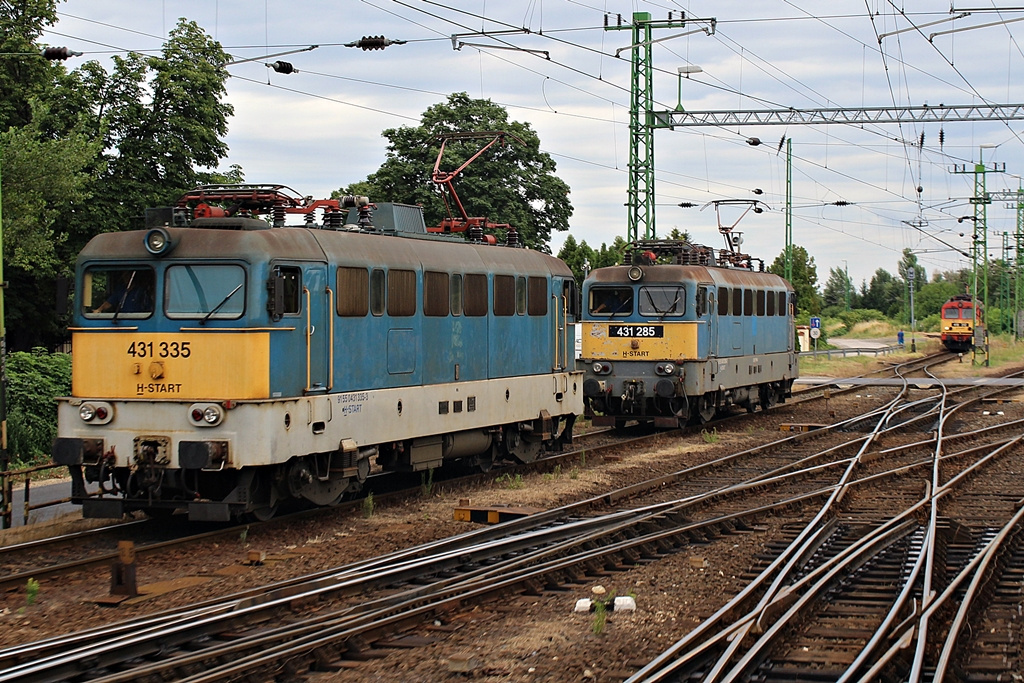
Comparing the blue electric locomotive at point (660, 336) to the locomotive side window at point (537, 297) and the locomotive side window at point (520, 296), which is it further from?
the locomotive side window at point (520, 296)

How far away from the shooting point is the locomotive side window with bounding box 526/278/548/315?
17250 mm

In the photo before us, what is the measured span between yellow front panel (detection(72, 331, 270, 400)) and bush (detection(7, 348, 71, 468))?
7.90 m

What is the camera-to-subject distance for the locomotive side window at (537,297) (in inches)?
679

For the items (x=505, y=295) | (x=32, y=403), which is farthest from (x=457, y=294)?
(x=32, y=403)

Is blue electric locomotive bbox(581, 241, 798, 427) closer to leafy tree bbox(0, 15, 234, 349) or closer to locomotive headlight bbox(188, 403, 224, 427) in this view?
locomotive headlight bbox(188, 403, 224, 427)

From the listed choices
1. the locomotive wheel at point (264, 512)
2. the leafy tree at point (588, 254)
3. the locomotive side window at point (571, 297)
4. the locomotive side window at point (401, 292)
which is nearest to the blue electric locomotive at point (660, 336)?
the locomotive side window at point (571, 297)

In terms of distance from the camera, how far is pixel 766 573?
10.1m

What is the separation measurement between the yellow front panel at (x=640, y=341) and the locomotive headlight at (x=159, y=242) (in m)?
12.3

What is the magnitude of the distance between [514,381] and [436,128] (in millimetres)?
25693

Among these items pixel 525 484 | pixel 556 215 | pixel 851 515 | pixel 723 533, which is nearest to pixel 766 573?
pixel 723 533

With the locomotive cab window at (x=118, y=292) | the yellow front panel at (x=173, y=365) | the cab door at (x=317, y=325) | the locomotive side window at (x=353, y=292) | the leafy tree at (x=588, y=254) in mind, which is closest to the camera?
the yellow front panel at (x=173, y=365)

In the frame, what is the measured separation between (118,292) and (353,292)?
251 centimetres

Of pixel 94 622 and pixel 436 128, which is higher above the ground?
pixel 436 128

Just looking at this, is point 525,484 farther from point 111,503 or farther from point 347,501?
point 111,503
